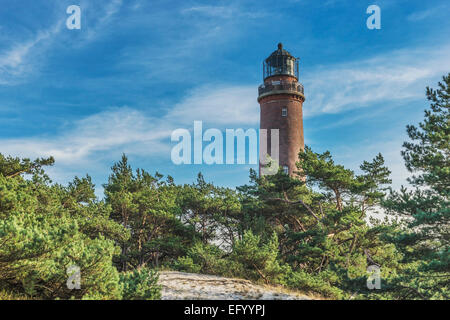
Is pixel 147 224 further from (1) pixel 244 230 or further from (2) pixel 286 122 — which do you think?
(2) pixel 286 122

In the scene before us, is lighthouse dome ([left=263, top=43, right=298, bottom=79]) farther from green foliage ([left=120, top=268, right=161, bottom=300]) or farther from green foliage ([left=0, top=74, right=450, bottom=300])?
green foliage ([left=120, top=268, right=161, bottom=300])

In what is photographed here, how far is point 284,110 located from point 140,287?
2118 centimetres

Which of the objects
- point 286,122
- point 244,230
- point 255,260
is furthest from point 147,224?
point 286,122

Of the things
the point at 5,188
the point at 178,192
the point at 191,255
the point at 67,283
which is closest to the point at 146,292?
the point at 67,283

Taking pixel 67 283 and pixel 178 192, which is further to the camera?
pixel 178 192

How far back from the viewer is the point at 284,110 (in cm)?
2761

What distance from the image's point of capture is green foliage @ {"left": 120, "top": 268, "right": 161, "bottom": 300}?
8430 millimetres

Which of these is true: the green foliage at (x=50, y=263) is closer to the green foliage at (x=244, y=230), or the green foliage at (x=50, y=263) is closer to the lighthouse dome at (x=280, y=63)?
the green foliage at (x=244, y=230)

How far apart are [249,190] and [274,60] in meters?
12.4

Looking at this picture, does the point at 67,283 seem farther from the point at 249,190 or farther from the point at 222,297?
the point at 249,190

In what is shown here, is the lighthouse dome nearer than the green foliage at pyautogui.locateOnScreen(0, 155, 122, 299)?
No

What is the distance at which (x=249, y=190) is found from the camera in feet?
72.9

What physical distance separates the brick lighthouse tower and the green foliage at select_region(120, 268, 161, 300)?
19062mm

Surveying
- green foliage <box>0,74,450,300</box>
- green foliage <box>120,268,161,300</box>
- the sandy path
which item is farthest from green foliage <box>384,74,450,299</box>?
green foliage <box>120,268,161,300</box>
